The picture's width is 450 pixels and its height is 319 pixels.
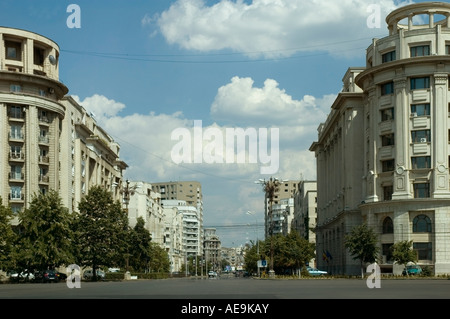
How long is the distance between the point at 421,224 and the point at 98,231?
36981mm

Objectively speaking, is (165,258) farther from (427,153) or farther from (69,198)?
(427,153)

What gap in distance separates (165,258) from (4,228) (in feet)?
246

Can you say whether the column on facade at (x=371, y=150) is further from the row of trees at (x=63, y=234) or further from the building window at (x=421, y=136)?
the row of trees at (x=63, y=234)

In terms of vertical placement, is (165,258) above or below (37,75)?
below

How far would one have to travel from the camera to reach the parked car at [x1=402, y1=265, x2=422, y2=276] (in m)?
76.8

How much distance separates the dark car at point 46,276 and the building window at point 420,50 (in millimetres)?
46554

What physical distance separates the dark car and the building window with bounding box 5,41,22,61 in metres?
31.7

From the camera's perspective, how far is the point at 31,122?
294 feet

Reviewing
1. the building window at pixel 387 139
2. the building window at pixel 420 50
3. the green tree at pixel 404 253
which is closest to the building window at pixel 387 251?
the green tree at pixel 404 253

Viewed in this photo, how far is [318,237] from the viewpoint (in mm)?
128500

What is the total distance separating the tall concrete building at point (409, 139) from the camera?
7875 cm

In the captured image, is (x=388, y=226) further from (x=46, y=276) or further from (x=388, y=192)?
(x=46, y=276)

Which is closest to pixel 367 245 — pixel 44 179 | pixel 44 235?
pixel 44 235

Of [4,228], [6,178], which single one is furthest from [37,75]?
[4,228]
